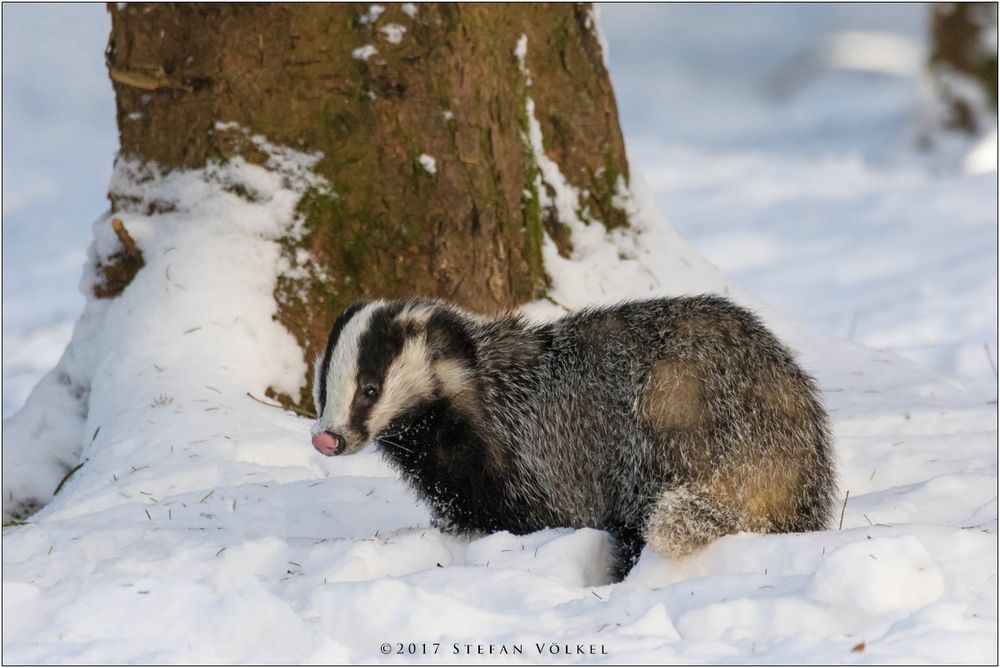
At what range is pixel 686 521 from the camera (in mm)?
3865

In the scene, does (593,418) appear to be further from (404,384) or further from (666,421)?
(404,384)

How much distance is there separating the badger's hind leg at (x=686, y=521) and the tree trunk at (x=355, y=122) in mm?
2617

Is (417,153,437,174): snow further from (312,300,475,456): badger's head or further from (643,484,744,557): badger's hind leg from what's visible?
(643,484,744,557): badger's hind leg

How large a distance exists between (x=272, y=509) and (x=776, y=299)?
6.53 m

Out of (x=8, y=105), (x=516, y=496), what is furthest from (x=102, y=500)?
(x=8, y=105)

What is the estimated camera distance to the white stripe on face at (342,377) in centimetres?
438

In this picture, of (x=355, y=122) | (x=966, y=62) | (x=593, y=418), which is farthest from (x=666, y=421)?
(x=966, y=62)

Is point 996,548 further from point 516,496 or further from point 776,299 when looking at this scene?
point 776,299

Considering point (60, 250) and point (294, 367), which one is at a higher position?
point (294, 367)

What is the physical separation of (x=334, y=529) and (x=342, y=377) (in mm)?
743

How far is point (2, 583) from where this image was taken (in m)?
3.84

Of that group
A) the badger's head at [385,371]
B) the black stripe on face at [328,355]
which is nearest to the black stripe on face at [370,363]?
the badger's head at [385,371]

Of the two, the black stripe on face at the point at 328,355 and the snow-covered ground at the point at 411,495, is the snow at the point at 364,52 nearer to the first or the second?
the snow-covered ground at the point at 411,495

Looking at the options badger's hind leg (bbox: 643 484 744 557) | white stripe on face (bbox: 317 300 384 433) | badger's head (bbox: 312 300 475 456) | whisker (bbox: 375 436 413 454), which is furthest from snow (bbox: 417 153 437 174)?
badger's hind leg (bbox: 643 484 744 557)
